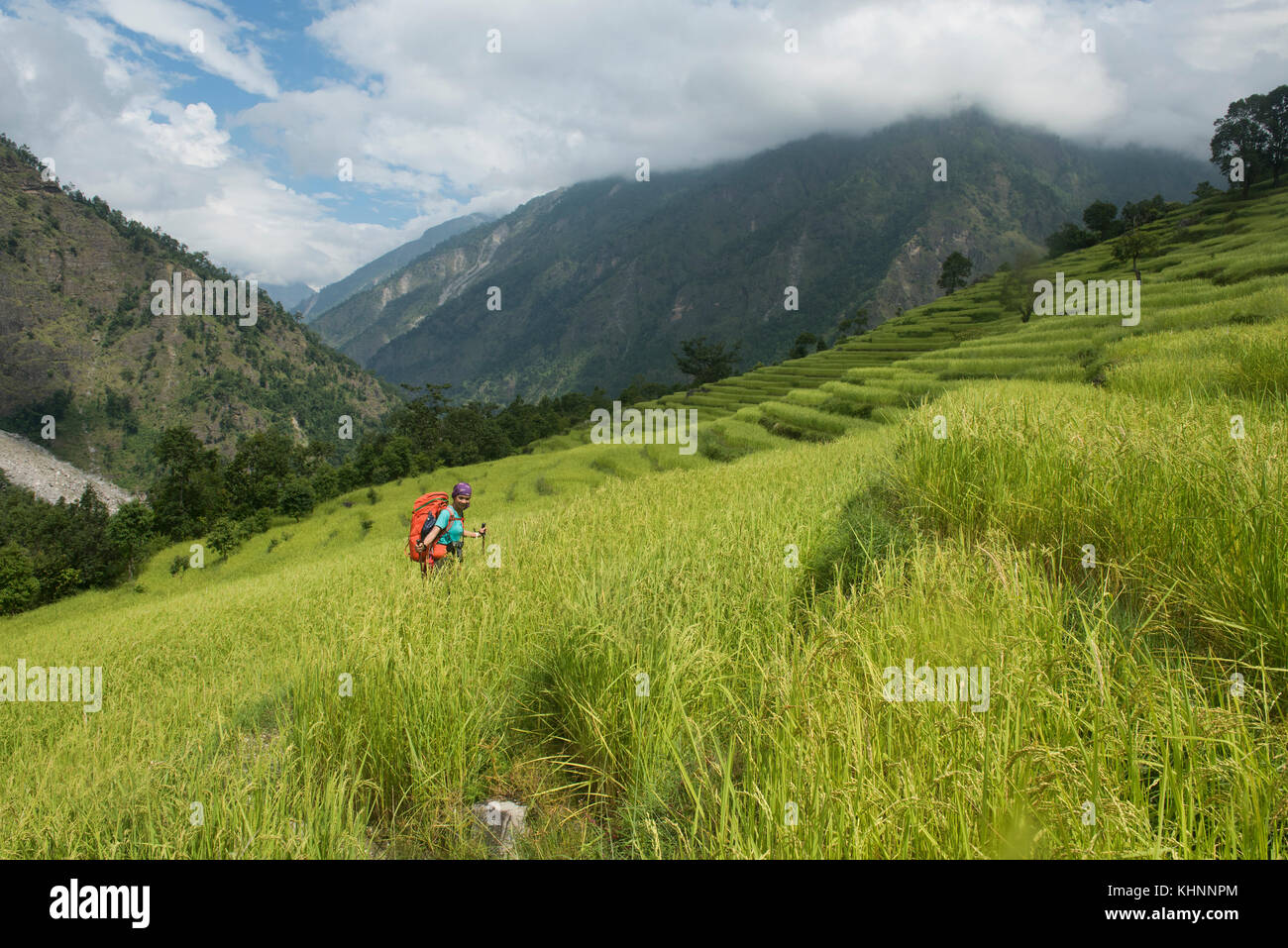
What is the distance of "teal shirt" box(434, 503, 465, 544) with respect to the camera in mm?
7129

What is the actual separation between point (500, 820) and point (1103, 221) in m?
89.2

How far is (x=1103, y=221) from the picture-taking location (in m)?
67.4

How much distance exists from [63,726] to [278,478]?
216 feet

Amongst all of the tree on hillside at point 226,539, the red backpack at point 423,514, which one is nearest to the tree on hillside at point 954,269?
the tree on hillside at point 226,539

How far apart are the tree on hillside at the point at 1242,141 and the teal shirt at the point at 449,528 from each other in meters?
77.4

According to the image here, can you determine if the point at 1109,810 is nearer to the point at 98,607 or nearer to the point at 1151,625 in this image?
the point at 1151,625

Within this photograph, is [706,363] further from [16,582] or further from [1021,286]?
[16,582]

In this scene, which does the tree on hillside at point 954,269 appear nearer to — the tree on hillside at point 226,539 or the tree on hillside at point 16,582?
the tree on hillside at point 226,539

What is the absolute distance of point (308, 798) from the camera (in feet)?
7.91

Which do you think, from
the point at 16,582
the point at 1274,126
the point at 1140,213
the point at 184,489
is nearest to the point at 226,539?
the point at 16,582

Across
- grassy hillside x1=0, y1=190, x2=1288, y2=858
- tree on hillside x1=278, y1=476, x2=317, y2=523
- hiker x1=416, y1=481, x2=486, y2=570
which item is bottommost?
grassy hillside x1=0, y1=190, x2=1288, y2=858

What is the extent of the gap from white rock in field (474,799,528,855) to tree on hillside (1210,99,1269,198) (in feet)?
260

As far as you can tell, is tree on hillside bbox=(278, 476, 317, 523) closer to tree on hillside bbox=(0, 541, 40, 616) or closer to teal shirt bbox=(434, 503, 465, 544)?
tree on hillside bbox=(0, 541, 40, 616)

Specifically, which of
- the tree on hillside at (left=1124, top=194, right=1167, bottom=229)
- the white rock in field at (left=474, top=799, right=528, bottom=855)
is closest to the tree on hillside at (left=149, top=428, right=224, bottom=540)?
the white rock in field at (left=474, top=799, right=528, bottom=855)
